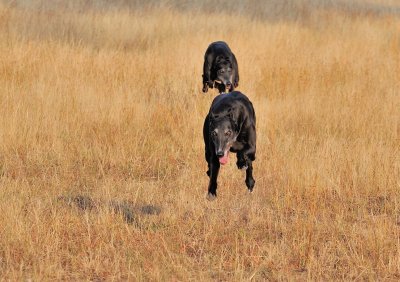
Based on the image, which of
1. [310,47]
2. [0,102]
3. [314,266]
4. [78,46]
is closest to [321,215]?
→ [314,266]

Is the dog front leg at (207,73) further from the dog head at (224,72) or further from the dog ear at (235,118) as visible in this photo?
the dog ear at (235,118)

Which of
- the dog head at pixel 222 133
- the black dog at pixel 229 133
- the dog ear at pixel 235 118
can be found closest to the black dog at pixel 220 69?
the black dog at pixel 229 133

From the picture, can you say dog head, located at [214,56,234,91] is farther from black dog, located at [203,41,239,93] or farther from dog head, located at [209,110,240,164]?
dog head, located at [209,110,240,164]

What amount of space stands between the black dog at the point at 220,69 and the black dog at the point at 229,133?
417cm

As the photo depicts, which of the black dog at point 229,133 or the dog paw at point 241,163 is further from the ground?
the black dog at point 229,133

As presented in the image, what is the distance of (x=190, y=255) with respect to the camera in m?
5.90

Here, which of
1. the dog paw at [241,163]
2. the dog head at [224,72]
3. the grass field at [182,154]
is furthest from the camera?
the dog head at [224,72]

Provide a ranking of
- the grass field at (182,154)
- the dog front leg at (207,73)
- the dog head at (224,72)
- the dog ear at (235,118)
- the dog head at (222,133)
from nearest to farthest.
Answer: the grass field at (182,154) → the dog head at (222,133) → the dog ear at (235,118) → the dog head at (224,72) → the dog front leg at (207,73)

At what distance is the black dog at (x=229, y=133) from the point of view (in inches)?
244

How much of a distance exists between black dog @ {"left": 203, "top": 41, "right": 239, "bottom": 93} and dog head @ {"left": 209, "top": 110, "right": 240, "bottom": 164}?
4.65 metres

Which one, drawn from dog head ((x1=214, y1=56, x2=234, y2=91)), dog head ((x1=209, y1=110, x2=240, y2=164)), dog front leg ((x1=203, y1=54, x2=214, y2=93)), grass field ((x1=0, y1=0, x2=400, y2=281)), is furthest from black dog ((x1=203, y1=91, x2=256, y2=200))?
dog front leg ((x1=203, y1=54, x2=214, y2=93))

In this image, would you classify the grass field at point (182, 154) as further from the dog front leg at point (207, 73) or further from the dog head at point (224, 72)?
the dog head at point (224, 72)

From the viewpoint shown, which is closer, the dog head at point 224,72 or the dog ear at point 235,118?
the dog ear at point 235,118

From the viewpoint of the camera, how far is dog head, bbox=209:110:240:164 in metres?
6.16
